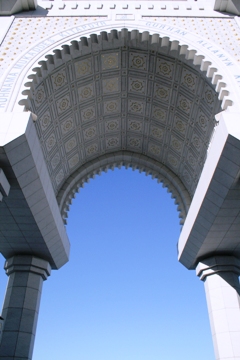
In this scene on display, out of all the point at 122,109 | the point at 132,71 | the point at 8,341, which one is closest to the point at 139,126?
the point at 122,109

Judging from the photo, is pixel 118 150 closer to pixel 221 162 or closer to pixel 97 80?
pixel 97 80

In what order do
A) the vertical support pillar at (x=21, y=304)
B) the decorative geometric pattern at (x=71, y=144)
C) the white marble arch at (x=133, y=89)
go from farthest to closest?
1. the decorative geometric pattern at (x=71, y=144)
2. the white marble arch at (x=133, y=89)
3. the vertical support pillar at (x=21, y=304)

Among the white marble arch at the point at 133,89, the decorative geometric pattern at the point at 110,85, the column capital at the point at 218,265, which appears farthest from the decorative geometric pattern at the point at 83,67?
the column capital at the point at 218,265

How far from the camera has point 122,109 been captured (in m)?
11.7

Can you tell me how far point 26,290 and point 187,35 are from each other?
28.1 feet

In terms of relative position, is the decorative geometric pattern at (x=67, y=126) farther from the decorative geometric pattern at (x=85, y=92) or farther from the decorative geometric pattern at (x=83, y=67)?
the decorative geometric pattern at (x=83, y=67)

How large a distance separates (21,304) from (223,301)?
5.57m

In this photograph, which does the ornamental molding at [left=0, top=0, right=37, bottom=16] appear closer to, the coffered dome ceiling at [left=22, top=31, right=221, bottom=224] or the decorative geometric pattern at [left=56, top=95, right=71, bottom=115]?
the coffered dome ceiling at [left=22, top=31, right=221, bottom=224]

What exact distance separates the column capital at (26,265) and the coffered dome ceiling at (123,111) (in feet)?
7.26

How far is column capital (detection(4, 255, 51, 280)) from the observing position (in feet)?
31.7

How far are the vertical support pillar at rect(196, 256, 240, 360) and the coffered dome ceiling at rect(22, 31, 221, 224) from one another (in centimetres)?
260

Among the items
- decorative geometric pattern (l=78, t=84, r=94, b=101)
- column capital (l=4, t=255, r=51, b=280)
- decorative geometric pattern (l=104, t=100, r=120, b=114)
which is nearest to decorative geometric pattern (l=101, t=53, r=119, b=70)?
decorative geometric pattern (l=78, t=84, r=94, b=101)

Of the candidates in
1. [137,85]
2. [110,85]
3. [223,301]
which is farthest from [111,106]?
[223,301]

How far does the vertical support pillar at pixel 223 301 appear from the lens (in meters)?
8.21
